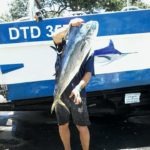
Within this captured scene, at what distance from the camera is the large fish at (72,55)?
4.58m

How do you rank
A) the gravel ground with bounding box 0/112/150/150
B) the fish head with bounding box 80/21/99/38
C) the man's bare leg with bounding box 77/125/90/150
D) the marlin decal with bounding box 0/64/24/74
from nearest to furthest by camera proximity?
1. the fish head with bounding box 80/21/99/38
2. the man's bare leg with bounding box 77/125/90/150
3. the marlin decal with bounding box 0/64/24/74
4. the gravel ground with bounding box 0/112/150/150

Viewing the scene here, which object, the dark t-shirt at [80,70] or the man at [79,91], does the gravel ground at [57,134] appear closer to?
the man at [79,91]

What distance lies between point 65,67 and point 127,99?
1.59 m

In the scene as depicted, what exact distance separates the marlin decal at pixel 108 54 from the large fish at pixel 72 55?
2.43 feet

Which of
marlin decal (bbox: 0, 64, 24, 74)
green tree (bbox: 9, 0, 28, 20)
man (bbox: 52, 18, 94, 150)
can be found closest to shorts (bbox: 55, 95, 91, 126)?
man (bbox: 52, 18, 94, 150)

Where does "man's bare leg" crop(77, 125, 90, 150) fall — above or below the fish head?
below

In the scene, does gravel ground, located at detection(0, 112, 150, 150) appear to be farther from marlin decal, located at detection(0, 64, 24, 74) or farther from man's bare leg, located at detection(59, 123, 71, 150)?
marlin decal, located at detection(0, 64, 24, 74)

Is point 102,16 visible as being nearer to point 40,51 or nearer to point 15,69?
point 40,51

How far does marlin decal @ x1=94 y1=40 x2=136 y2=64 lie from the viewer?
17.8 feet

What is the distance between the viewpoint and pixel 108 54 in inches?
214

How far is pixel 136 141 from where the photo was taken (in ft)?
19.3

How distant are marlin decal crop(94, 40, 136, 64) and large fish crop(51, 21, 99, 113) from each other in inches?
29.2

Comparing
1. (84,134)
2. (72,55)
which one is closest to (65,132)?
(84,134)

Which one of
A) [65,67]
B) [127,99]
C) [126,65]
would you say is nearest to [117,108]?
[127,99]
